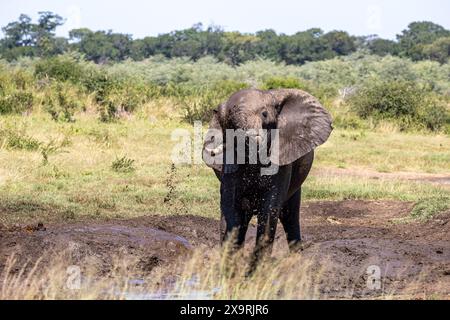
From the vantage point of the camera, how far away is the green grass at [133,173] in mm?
13742

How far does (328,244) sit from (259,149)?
8.42ft

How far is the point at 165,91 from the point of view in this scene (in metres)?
28.8

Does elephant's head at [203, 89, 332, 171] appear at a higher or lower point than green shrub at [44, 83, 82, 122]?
higher

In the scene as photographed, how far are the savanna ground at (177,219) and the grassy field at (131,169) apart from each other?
3cm

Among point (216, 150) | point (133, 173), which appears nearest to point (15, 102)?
point (133, 173)

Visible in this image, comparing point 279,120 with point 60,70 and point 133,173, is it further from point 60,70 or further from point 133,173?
point 60,70

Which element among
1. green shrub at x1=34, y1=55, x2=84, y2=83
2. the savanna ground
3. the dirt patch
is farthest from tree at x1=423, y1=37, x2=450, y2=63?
the dirt patch

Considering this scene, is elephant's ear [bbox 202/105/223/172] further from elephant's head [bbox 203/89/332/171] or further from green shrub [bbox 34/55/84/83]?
green shrub [bbox 34/55/84/83]

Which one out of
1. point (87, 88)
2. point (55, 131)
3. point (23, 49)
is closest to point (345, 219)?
point (55, 131)

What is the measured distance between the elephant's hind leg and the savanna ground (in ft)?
0.55

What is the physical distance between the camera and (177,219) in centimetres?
1238

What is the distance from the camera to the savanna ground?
8.05 metres

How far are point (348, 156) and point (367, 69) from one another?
3576 cm

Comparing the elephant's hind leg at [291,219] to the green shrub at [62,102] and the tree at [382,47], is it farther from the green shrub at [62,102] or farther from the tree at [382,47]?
the tree at [382,47]
